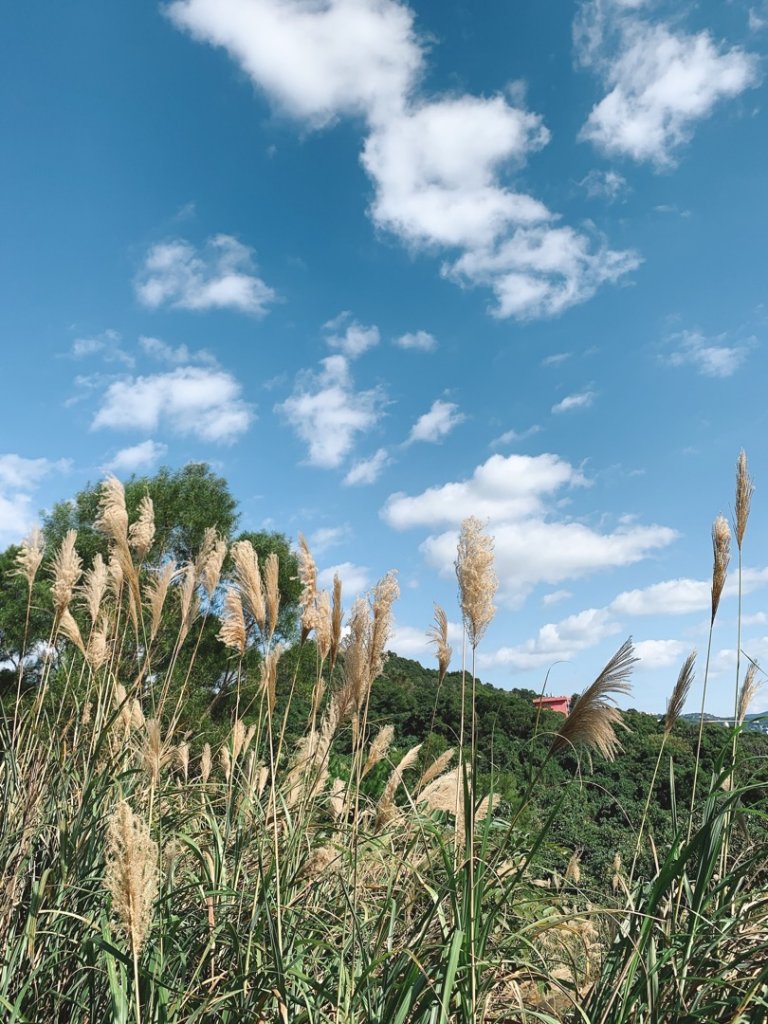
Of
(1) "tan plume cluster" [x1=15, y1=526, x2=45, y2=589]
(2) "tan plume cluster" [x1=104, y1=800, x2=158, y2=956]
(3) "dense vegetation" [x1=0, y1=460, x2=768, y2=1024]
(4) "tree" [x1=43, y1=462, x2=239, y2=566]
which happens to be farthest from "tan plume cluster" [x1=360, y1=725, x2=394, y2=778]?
(4) "tree" [x1=43, y1=462, x2=239, y2=566]

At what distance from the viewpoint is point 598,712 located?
2162 mm

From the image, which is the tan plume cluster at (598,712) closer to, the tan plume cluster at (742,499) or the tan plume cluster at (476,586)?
the tan plume cluster at (476,586)

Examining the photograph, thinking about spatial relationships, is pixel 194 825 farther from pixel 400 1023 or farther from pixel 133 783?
pixel 400 1023

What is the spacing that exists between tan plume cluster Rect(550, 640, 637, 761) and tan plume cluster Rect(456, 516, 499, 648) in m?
0.36

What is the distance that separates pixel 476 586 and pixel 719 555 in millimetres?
1483

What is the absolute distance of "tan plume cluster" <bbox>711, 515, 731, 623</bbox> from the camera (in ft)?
10.4

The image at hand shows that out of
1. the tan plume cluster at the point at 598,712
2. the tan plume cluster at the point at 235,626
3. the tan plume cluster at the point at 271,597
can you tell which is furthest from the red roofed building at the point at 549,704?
the tan plume cluster at the point at 235,626

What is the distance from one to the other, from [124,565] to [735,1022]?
289cm

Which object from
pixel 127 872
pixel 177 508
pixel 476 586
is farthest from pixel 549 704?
pixel 127 872

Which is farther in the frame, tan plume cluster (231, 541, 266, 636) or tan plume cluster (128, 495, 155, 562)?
tan plume cluster (128, 495, 155, 562)

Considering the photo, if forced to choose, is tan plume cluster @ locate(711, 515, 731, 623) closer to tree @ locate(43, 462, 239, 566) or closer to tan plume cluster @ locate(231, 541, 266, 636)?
tan plume cluster @ locate(231, 541, 266, 636)

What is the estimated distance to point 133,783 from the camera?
3.59 metres

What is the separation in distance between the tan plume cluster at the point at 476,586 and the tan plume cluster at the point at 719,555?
1.32 meters

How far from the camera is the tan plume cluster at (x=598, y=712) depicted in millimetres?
2158
